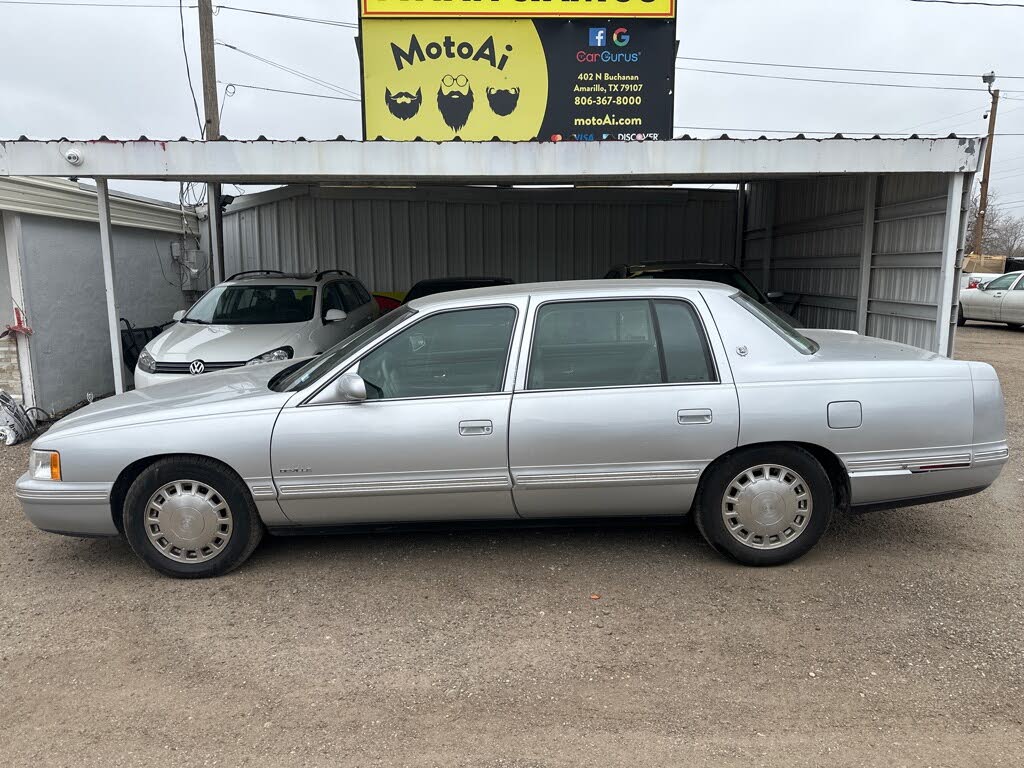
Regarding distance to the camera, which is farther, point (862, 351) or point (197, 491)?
point (862, 351)

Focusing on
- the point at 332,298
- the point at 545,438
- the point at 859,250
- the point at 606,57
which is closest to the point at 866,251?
the point at 859,250

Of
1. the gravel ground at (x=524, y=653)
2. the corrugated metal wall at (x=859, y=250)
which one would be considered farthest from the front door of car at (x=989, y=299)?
the gravel ground at (x=524, y=653)

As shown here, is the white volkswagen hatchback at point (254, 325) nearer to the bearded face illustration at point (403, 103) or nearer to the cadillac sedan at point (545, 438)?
the bearded face illustration at point (403, 103)

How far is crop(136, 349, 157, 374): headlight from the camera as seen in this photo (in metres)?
7.30

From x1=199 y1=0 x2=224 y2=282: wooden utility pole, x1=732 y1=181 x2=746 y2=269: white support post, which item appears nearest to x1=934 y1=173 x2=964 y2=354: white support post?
x1=732 y1=181 x2=746 y2=269: white support post

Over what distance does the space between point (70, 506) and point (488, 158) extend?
426cm

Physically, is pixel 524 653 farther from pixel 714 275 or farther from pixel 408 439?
pixel 714 275

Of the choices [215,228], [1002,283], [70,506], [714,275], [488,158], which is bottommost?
[70,506]

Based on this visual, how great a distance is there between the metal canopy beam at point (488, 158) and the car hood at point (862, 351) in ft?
7.55

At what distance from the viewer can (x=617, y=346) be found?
4289 millimetres

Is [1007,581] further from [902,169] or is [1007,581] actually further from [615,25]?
[615,25]

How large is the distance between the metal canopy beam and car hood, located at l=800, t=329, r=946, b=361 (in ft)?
7.55

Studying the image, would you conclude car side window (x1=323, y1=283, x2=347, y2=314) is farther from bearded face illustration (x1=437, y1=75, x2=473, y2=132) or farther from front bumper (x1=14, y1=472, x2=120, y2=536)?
front bumper (x1=14, y1=472, x2=120, y2=536)

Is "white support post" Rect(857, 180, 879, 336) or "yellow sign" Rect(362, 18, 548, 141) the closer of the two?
"white support post" Rect(857, 180, 879, 336)
